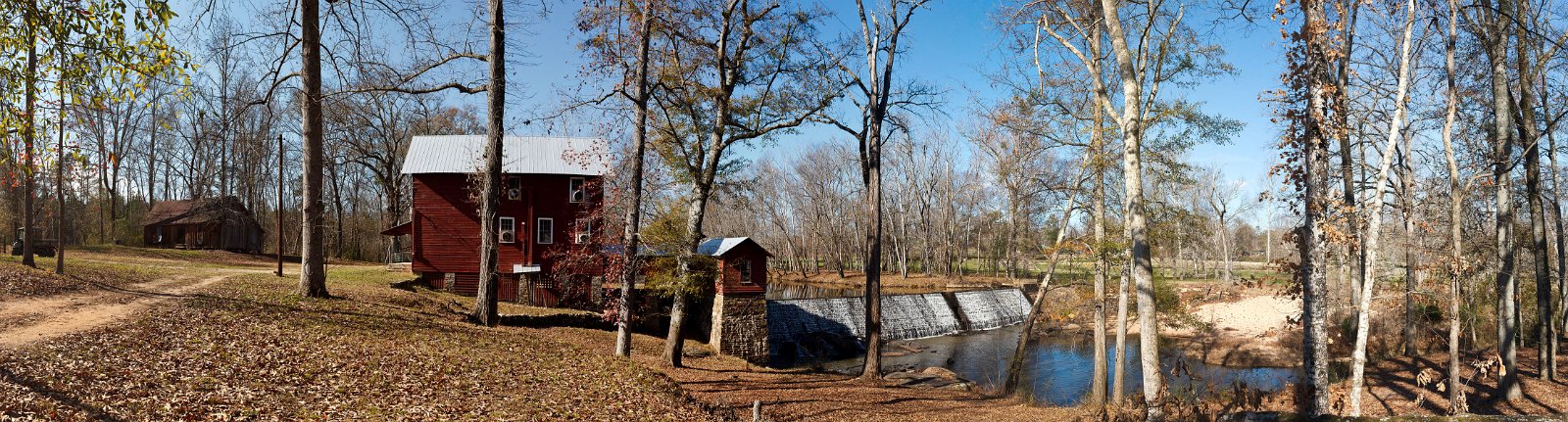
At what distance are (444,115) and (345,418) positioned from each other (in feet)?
118

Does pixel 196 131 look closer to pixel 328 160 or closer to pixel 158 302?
pixel 328 160

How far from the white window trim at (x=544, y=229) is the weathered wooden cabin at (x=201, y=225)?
2140cm

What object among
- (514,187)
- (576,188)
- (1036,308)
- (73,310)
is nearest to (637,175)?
(73,310)

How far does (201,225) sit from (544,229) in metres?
23.4

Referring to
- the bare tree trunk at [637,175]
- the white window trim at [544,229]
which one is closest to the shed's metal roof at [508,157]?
the white window trim at [544,229]

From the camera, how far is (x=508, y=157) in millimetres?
27188

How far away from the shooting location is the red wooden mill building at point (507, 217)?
25969 millimetres

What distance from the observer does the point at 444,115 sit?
40.3 m

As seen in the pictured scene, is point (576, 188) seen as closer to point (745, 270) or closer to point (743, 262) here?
point (743, 262)

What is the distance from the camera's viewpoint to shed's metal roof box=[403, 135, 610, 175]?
86.6ft

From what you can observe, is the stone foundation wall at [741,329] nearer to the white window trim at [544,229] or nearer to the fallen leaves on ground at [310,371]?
the fallen leaves on ground at [310,371]

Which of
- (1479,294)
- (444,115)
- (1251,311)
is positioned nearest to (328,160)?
(444,115)

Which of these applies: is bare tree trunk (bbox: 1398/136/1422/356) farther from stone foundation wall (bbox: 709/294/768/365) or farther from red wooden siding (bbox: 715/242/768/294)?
red wooden siding (bbox: 715/242/768/294)

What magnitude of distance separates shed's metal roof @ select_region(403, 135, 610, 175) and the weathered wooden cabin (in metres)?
17.7
